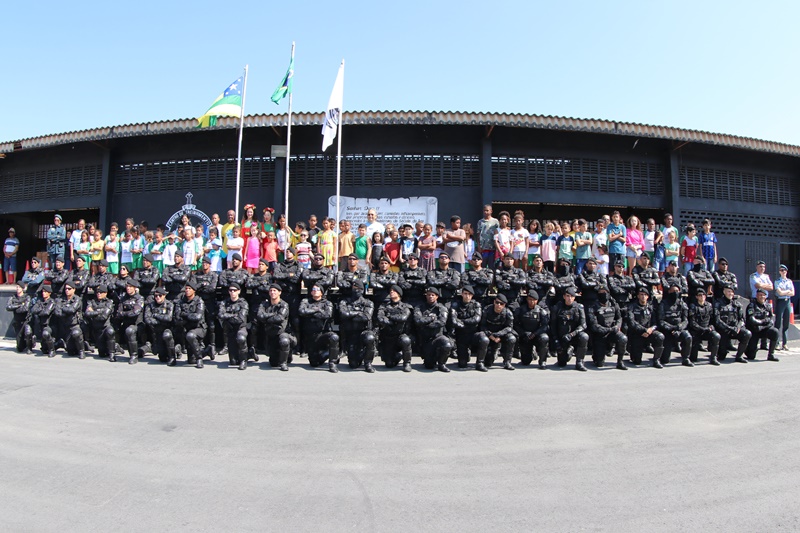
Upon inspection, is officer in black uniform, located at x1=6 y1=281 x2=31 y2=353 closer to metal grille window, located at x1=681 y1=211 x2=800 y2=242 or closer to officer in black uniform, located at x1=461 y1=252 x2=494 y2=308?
officer in black uniform, located at x1=461 y1=252 x2=494 y2=308

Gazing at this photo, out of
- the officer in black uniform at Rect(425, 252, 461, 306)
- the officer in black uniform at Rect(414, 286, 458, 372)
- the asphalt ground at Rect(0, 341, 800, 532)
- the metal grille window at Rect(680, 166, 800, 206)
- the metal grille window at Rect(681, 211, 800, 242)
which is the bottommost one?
the asphalt ground at Rect(0, 341, 800, 532)

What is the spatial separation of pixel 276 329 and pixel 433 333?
2682 mm

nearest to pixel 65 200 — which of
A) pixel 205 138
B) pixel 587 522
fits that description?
pixel 205 138

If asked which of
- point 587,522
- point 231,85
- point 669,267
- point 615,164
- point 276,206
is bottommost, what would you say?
point 587,522

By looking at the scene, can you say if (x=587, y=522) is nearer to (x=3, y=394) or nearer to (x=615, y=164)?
(x=3, y=394)

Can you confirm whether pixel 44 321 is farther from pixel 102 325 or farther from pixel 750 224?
pixel 750 224

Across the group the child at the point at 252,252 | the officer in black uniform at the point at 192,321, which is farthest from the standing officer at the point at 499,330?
the child at the point at 252,252

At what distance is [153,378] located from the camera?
7.92 metres

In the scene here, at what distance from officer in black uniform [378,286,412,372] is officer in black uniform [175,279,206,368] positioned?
3127mm

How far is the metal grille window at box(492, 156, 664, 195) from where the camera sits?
14.9m

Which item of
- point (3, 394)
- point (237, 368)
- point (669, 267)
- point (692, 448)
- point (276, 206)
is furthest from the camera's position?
point (276, 206)

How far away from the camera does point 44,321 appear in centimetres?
1048

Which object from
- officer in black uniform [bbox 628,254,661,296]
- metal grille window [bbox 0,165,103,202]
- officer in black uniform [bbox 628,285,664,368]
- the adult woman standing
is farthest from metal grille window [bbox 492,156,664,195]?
metal grille window [bbox 0,165,103,202]

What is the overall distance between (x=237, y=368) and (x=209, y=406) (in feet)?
8.59
